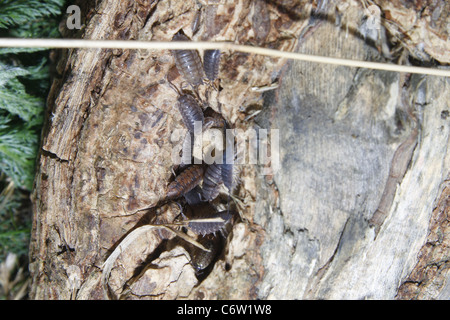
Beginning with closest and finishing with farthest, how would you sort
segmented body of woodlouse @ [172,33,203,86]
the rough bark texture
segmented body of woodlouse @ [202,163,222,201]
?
1. the rough bark texture
2. segmented body of woodlouse @ [172,33,203,86]
3. segmented body of woodlouse @ [202,163,222,201]

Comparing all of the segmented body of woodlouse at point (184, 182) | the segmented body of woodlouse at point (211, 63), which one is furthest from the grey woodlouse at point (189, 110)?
the segmented body of woodlouse at point (184, 182)

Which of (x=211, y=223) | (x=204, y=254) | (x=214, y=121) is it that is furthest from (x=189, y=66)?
(x=204, y=254)

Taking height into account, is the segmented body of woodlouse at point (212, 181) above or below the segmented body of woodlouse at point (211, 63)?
below

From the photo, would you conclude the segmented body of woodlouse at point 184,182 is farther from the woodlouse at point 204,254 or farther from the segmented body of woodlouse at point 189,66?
the segmented body of woodlouse at point 189,66

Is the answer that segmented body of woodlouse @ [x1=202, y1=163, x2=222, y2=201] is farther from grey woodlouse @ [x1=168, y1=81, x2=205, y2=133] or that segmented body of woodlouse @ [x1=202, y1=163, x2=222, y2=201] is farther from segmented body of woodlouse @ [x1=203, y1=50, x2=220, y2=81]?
segmented body of woodlouse @ [x1=203, y1=50, x2=220, y2=81]

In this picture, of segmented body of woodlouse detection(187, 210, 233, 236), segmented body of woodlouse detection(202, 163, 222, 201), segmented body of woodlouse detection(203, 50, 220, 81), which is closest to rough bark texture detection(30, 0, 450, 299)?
segmented body of woodlouse detection(203, 50, 220, 81)

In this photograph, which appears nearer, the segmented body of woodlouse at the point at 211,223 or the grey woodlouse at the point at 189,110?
the grey woodlouse at the point at 189,110
